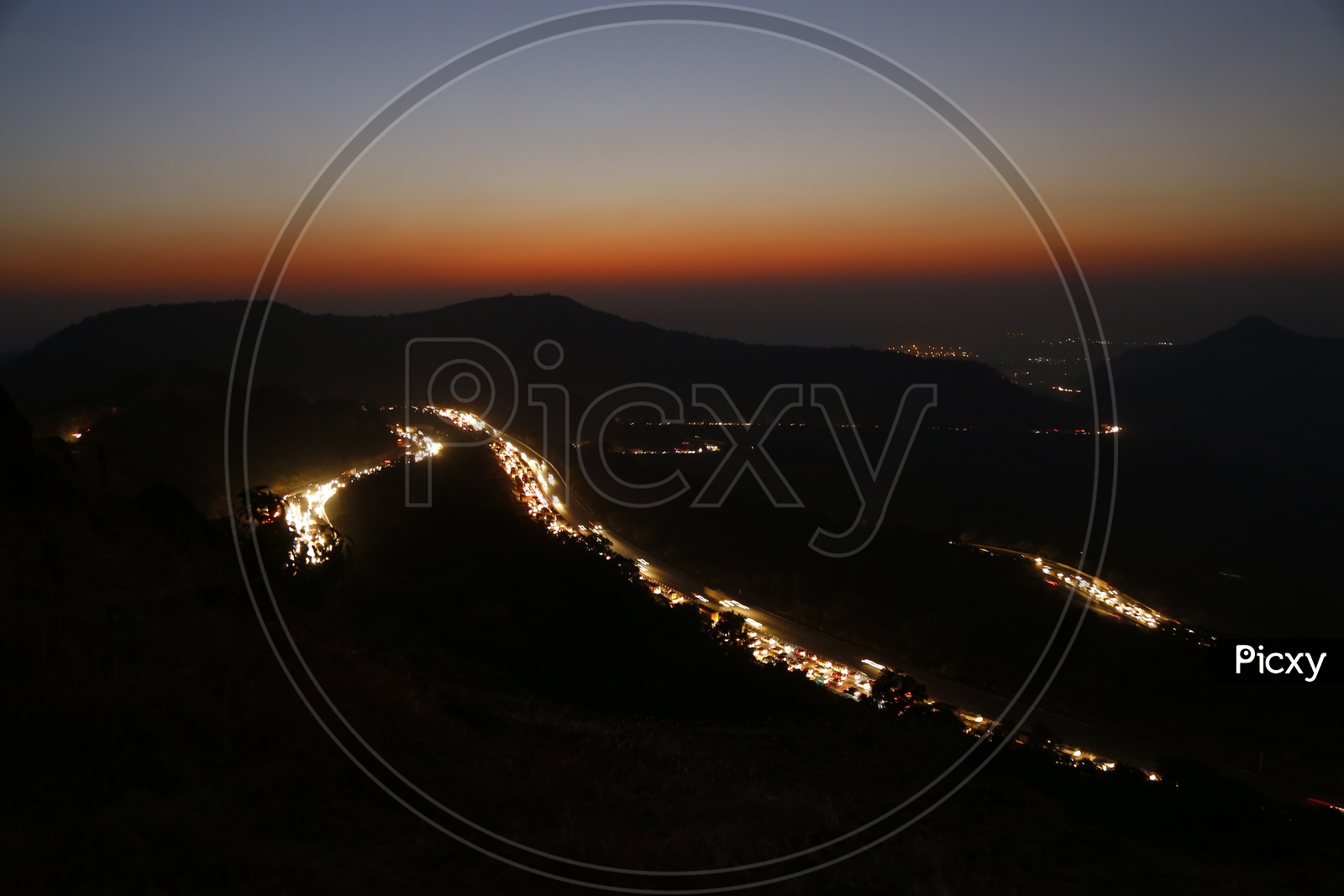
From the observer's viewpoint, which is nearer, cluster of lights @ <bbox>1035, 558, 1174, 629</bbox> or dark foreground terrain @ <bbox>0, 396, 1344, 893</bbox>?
dark foreground terrain @ <bbox>0, 396, 1344, 893</bbox>

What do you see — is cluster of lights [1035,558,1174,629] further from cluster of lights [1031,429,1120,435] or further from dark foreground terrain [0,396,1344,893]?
cluster of lights [1031,429,1120,435]

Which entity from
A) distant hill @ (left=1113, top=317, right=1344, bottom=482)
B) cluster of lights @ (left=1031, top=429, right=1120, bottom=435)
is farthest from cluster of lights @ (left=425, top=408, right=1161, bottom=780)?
distant hill @ (left=1113, top=317, right=1344, bottom=482)

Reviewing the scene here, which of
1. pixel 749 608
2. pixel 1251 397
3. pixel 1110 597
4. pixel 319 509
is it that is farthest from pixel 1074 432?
pixel 319 509

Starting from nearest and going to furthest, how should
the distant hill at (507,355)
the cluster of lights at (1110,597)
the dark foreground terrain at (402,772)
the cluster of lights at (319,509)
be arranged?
the dark foreground terrain at (402,772), the cluster of lights at (319,509), the cluster of lights at (1110,597), the distant hill at (507,355)

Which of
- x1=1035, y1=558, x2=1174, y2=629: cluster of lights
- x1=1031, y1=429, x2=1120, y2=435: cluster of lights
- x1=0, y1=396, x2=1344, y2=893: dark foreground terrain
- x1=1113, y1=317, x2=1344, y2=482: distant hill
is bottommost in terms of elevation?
x1=1035, y1=558, x2=1174, y2=629: cluster of lights

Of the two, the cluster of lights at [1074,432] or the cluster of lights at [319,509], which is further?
the cluster of lights at [1074,432]

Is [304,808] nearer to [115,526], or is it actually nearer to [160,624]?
[160,624]

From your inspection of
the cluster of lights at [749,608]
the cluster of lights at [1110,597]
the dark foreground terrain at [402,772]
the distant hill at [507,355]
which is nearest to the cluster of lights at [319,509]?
the dark foreground terrain at [402,772]

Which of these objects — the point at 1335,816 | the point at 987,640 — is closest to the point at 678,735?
the point at 1335,816

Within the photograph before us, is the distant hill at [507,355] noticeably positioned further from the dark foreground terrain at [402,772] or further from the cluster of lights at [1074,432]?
the dark foreground terrain at [402,772]
